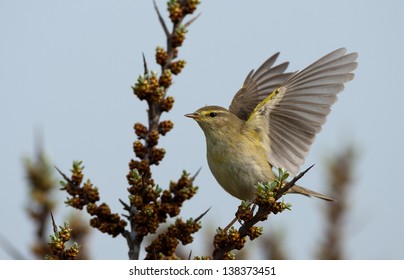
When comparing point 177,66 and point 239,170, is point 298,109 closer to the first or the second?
point 239,170

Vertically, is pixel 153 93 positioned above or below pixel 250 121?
below

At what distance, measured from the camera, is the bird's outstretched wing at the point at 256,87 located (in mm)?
7523

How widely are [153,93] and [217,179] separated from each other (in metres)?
2.59

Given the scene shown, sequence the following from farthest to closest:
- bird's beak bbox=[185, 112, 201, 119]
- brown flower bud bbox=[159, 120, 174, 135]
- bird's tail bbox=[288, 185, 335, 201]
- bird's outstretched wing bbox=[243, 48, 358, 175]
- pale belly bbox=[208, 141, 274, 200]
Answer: bird's tail bbox=[288, 185, 335, 201] → bird's beak bbox=[185, 112, 201, 119] → pale belly bbox=[208, 141, 274, 200] → bird's outstretched wing bbox=[243, 48, 358, 175] → brown flower bud bbox=[159, 120, 174, 135]

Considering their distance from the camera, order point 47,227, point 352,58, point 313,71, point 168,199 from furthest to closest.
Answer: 1. point 313,71
2. point 352,58
3. point 47,227
4. point 168,199

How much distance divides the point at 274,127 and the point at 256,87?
1.46 metres

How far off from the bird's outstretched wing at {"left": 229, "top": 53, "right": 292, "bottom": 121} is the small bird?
0.88 m

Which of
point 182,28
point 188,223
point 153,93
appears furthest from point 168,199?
point 182,28

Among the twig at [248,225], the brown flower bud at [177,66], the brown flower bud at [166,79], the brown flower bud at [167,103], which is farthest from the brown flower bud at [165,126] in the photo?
the twig at [248,225]

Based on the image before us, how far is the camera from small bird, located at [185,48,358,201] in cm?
582

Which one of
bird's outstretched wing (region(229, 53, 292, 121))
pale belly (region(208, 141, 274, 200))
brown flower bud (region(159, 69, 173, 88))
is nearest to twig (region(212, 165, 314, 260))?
brown flower bud (region(159, 69, 173, 88))

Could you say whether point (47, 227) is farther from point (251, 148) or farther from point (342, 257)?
point (342, 257)

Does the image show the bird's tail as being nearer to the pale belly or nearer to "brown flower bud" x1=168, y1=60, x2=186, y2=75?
the pale belly
